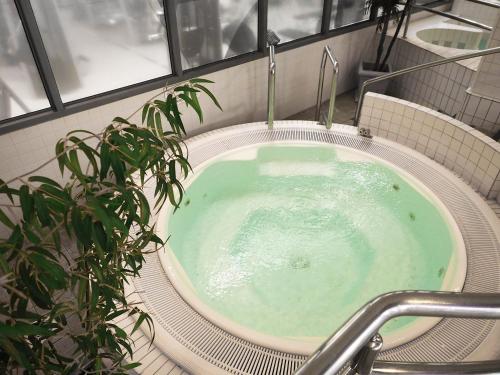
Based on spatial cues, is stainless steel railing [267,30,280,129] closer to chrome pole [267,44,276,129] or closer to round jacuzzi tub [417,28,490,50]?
chrome pole [267,44,276,129]

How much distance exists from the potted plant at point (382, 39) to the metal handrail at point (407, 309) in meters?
3.92

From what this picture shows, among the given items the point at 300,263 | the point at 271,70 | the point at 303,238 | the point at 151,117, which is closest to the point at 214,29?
the point at 271,70

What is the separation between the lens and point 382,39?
162 inches

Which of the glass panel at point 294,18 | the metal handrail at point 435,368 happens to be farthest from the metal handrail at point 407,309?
the glass panel at point 294,18

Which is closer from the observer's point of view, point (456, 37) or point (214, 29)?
point (214, 29)

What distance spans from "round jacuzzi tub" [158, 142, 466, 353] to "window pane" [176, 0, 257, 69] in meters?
0.97

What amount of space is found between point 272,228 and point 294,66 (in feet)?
6.34

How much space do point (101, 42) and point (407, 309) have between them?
108 inches

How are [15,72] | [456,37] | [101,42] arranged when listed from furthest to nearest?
1. [456,37]
2. [101,42]
3. [15,72]

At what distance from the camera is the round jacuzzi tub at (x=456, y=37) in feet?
16.2

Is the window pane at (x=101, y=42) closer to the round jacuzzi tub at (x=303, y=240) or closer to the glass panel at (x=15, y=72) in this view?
the glass panel at (x=15, y=72)

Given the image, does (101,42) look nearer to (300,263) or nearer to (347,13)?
(300,263)

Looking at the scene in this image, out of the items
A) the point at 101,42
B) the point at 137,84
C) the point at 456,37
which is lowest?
the point at 456,37

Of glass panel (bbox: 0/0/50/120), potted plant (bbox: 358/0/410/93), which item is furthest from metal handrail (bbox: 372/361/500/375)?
potted plant (bbox: 358/0/410/93)
